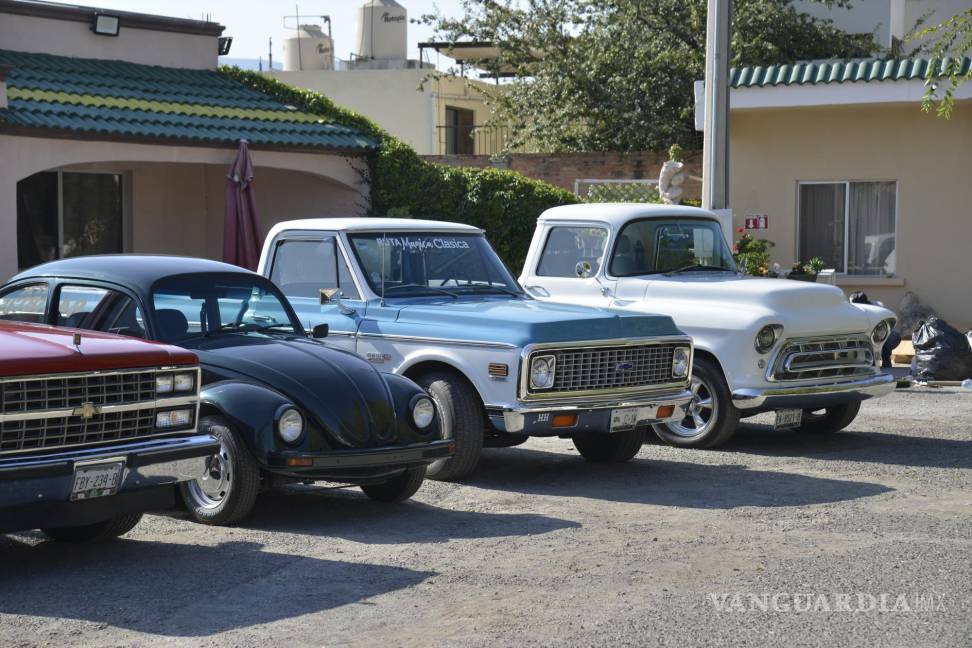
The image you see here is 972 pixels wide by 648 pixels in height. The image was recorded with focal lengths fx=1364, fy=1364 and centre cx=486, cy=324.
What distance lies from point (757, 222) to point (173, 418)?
14.4m

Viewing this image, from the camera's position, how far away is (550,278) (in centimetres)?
1192

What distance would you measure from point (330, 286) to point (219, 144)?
8514 mm

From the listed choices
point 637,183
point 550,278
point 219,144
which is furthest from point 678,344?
point 637,183

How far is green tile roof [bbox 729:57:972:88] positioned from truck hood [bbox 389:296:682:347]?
9.76 m

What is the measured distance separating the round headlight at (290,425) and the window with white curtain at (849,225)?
45.7 ft

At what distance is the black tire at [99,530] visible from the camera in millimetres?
7438

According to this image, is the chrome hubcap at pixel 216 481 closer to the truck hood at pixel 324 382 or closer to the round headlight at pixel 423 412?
the truck hood at pixel 324 382

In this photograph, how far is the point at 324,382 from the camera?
26.3 ft

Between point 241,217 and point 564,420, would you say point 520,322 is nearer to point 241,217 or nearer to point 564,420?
point 564,420

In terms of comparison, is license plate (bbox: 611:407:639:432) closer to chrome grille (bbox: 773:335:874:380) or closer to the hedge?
chrome grille (bbox: 773:335:874:380)

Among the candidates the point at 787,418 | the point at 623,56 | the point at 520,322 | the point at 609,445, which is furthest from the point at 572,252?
the point at 623,56

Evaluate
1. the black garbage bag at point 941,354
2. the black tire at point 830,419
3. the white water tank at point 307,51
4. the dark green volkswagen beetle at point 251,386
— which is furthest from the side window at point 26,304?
the white water tank at point 307,51

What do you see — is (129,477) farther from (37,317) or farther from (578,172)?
(578,172)

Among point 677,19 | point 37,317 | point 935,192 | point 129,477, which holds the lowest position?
point 129,477
